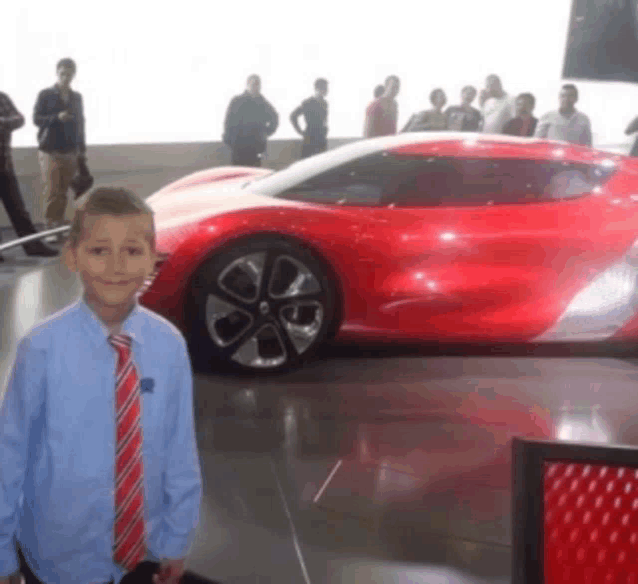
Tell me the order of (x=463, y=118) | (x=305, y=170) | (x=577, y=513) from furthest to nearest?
(x=463, y=118), (x=305, y=170), (x=577, y=513)

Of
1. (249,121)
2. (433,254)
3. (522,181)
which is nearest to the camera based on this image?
(433,254)

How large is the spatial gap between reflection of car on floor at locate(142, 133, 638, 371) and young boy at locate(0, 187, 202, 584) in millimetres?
3116

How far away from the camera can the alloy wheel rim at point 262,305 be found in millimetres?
5090

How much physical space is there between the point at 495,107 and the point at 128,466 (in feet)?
30.6

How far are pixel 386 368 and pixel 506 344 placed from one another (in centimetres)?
86

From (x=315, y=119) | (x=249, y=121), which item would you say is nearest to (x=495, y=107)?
(x=315, y=119)

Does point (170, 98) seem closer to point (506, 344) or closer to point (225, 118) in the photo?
point (225, 118)

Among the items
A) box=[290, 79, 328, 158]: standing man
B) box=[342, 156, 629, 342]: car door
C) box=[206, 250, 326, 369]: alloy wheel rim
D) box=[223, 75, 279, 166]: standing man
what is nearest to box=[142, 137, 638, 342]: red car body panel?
box=[342, 156, 629, 342]: car door

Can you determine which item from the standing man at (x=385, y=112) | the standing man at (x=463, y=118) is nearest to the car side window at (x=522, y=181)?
the standing man at (x=463, y=118)

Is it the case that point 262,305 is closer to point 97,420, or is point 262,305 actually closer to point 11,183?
point 97,420

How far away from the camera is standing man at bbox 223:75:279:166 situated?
11531mm

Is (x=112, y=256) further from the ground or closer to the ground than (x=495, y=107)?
further from the ground

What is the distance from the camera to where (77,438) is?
6.11 ft

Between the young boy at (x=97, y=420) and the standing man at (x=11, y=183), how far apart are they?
21.6 ft
